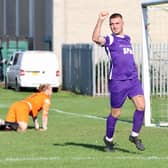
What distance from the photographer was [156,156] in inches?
480

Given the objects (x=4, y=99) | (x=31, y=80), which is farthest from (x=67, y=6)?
(x=4, y=99)

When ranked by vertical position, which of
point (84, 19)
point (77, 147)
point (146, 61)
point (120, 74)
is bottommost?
point (77, 147)

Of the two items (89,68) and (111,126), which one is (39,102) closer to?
(111,126)

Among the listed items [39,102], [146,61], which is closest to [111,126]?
[39,102]

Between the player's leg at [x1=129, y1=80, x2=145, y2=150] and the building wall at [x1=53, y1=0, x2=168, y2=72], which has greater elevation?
the building wall at [x1=53, y1=0, x2=168, y2=72]

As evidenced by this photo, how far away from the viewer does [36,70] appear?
34.6 m

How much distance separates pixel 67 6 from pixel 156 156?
25919 mm

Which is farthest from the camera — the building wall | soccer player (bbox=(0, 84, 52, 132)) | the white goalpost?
the building wall

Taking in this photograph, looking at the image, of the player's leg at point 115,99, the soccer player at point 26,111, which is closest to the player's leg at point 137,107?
the player's leg at point 115,99

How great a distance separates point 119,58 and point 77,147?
5.82 feet

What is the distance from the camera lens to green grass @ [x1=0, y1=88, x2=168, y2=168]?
1148cm

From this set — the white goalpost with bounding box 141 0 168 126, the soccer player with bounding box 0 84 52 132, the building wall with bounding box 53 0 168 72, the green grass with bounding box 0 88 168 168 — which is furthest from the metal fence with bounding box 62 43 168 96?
the soccer player with bounding box 0 84 52 132

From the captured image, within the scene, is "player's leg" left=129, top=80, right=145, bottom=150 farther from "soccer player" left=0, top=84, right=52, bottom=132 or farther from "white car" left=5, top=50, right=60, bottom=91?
"white car" left=5, top=50, right=60, bottom=91

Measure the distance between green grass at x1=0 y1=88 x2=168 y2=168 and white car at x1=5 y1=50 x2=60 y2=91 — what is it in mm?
13999
